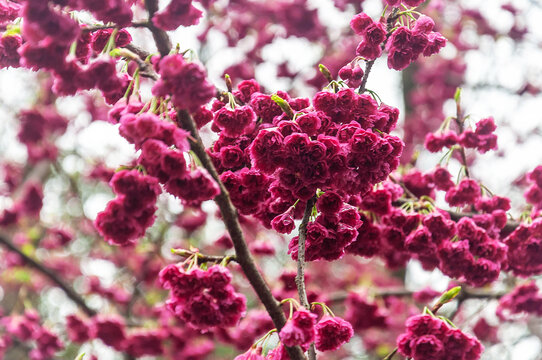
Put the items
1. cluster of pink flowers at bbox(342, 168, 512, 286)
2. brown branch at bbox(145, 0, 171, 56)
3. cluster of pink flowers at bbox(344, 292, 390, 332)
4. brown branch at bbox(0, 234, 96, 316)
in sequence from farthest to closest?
brown branch at bbox(0, 234, 96, 316) < cluster of pink flowers at bbox(344, 292, 390, 332) < cluster of pink flowers at bbox(342, 168, 512, 286) < brown branch at bbox(145, 0, 171, 56)

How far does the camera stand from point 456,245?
2.29 meters

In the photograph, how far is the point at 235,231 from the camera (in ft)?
4.99

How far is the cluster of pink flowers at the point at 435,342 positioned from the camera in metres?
1.84

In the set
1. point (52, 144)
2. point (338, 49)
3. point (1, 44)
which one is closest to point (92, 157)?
point (52, 144)

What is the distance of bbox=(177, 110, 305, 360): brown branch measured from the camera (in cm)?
151

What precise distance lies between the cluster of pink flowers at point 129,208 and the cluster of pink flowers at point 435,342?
1.03 metres

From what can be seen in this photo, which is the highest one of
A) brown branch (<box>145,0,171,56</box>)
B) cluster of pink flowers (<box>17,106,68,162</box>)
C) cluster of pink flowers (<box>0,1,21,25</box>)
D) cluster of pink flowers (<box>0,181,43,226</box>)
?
cluster of pink flowers (<box>17,106,68,162</box>)

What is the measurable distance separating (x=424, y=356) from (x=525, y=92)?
6035 mm

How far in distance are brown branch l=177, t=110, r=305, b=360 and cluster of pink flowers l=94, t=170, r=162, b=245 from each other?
0.16 metres

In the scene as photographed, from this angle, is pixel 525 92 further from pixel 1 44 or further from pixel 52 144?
pixel 1 44

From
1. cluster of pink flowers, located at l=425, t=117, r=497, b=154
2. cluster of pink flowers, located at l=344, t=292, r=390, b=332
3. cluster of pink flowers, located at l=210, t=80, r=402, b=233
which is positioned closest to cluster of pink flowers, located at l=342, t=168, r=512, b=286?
cluster of pink flowers, located at l=425, t=117, r=497, b=154

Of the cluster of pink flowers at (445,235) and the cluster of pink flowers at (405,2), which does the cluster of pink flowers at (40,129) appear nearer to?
the cluster of pink flowers at (445,235)

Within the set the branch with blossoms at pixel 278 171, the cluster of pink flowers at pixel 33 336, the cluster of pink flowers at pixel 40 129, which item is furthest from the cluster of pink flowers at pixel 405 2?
Result: the cluster of pink flowers at pixel 40 129

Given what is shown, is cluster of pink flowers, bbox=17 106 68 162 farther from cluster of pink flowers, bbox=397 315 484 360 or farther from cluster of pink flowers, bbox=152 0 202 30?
cluster of pink flowers, bbox=397 315 484 360
